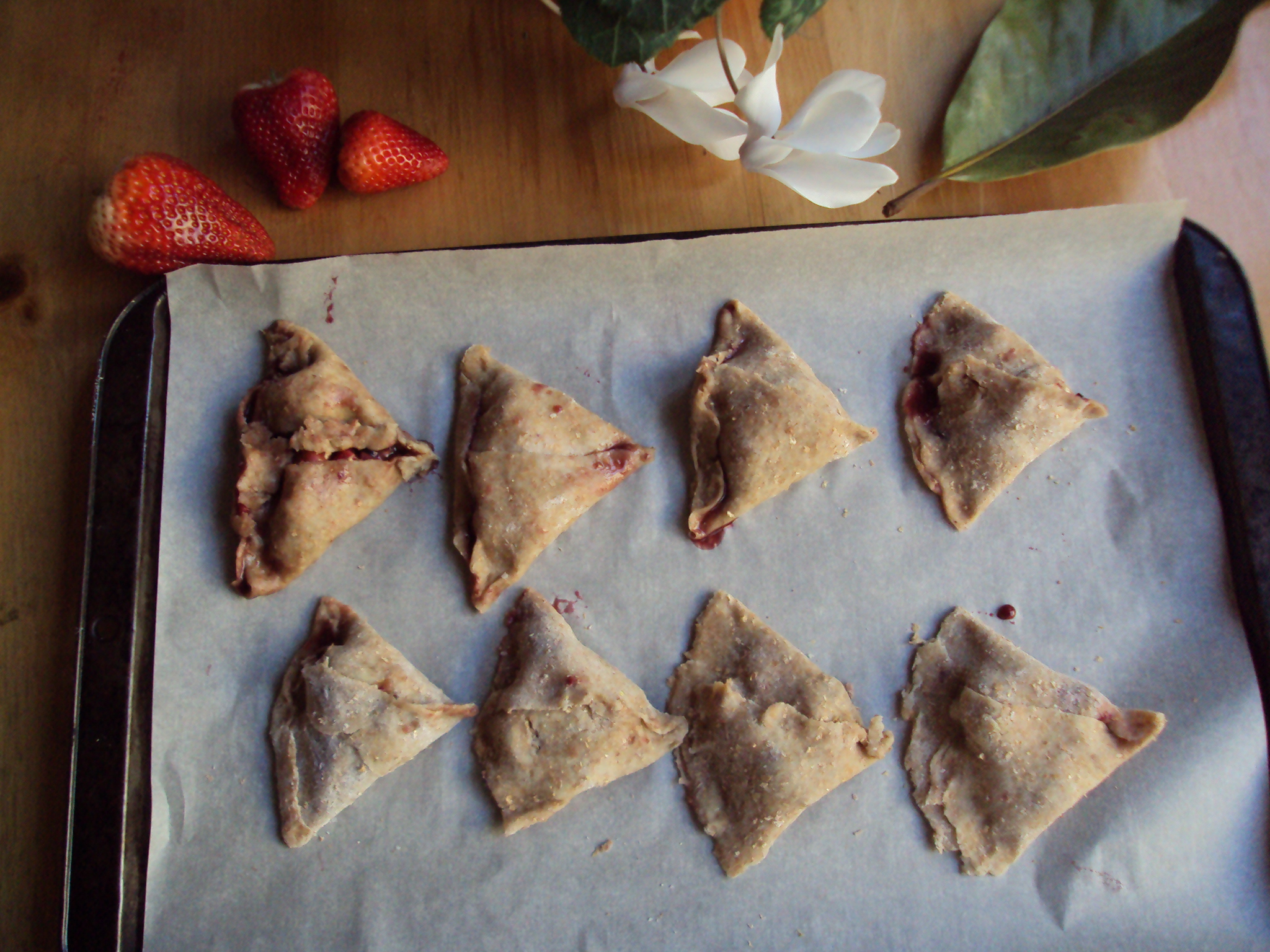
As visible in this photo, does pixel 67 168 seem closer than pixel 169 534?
No

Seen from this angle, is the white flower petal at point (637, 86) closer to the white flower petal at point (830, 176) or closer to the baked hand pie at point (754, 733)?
the white flower petal at point (830, 176)

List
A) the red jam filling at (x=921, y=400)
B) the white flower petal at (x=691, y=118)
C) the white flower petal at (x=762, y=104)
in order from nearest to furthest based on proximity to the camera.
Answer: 1. the white flower petal at (x=762, y=104)
2. the white flower petal at (x=691, y=118)
3. the red jam filling at (x=921, y=400)

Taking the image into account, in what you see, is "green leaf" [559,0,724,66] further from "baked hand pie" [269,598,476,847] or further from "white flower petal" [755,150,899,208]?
"baked hand pie" [269,598,476,847]

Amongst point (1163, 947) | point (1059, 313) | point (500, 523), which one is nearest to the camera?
point (1163, 947)

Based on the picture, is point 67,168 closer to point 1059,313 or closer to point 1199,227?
point 1059,313

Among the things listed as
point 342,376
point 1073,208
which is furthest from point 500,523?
point 1073,208

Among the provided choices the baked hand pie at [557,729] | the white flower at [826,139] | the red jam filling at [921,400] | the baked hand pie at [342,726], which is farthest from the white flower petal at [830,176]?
the baked hand pie at [342,726]
